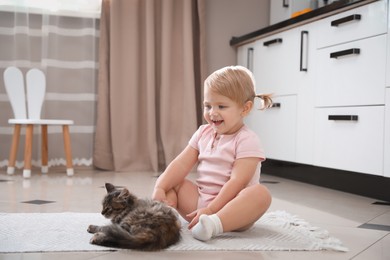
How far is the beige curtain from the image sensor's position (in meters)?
3.44

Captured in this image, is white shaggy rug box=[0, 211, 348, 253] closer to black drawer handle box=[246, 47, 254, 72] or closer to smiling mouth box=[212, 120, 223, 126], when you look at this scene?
smiling mouth box=[212, 120, 223, 126]

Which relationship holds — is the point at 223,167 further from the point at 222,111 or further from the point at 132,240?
the point at 132,240

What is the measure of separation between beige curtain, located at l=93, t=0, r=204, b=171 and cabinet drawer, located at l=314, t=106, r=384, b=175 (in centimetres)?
118

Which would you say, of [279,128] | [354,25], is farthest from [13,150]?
[354,25]

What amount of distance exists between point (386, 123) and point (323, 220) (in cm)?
66

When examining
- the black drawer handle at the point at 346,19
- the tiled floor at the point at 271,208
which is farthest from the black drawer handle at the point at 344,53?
the tiled floor at the point at 271,208

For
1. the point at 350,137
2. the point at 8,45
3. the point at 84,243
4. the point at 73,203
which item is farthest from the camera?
the point at 8,45

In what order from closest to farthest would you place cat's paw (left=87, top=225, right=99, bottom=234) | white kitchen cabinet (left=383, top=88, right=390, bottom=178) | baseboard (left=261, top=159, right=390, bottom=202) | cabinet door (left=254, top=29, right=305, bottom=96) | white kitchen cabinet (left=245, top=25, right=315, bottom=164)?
cat's paw (left=87, top=225, right=99, bottom=234), white kitchen cabinet (left=383, top=88, right=390, bottom=178), baseboard (left=261, top=159, right=390, bottom=202), white kitchen cabinet (left=245, top=25, right=315, bottom=164), cabinet door (left=254, top=29, right=305, bottom=96)

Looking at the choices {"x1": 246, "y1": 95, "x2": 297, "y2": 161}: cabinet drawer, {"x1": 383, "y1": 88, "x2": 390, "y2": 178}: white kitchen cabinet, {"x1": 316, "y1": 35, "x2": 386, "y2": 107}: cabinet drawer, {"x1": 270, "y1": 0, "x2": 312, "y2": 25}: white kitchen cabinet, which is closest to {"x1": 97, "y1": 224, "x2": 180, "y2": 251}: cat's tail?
{"x1": 383, "y1": 88, "x2": 390, "y2": 178}: white kitchen cabinet

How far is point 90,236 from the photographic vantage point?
136 cm

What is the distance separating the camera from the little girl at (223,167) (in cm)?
138

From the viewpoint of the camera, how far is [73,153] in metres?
3.43

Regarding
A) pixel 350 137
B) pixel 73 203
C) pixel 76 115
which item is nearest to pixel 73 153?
pixel 76 115

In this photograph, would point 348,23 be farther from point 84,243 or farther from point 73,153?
point 73,153
